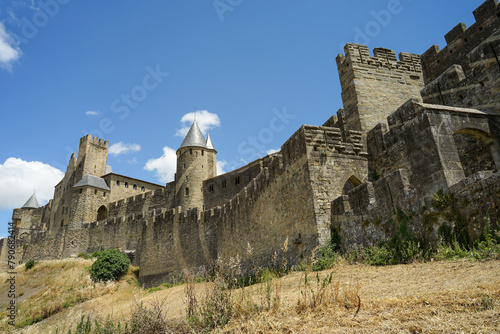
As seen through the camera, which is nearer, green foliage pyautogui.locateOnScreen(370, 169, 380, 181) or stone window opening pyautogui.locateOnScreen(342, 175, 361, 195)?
stone window opening pyautogui.locateOnScreen(342, 175, 361, 195)

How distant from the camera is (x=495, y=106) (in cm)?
927

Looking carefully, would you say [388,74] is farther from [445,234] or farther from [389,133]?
[445,234]

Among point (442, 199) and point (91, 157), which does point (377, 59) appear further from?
point (91, 157)

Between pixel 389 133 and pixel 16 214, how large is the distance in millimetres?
65610

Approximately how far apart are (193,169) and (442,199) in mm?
34106

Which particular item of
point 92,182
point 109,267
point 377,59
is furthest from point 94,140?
point 377,59

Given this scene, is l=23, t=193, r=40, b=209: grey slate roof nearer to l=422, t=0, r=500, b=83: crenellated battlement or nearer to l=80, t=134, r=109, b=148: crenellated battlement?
l=80, t=134, r=109, b=148: crenellated battlement

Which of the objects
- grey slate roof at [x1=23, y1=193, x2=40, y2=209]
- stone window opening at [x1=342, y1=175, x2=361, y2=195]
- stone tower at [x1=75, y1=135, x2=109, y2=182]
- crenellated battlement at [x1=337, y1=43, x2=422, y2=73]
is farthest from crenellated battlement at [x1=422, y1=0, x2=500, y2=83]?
grey slate roof at [x1=23, y1=193, x2=40, y2=209]

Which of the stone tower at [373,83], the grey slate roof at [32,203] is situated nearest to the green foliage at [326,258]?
the stone tower at [373,83]

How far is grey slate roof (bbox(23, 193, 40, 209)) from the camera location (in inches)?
2424

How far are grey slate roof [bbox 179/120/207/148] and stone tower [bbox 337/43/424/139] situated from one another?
92.5ft

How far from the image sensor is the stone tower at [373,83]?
13375 millimetres

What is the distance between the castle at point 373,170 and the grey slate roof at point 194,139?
51.7ft

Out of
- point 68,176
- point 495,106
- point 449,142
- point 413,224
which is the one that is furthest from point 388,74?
point 68,176
